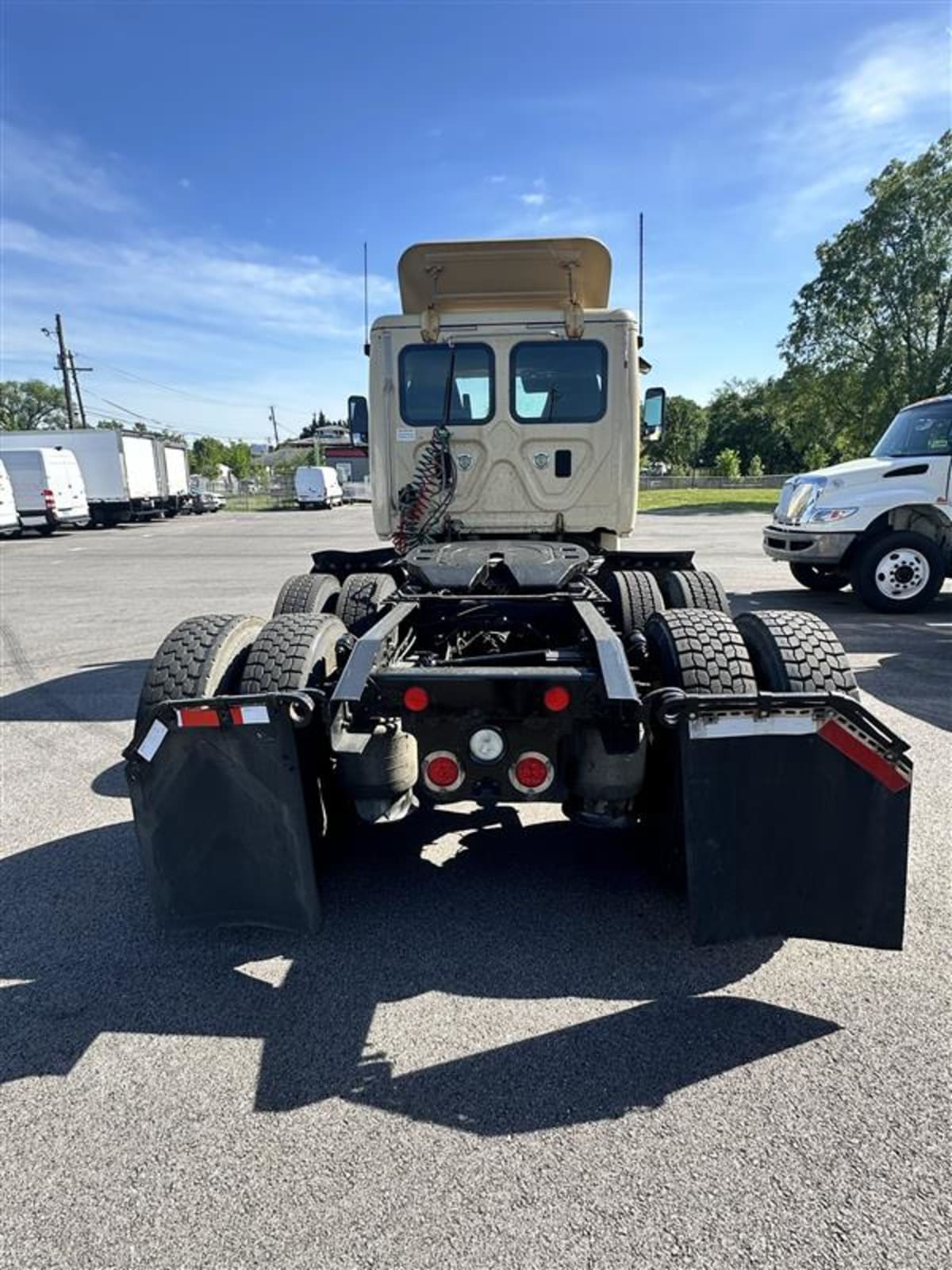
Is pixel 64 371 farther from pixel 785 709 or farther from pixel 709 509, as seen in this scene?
pixel 785 709

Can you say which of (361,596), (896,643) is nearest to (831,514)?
(896,643)

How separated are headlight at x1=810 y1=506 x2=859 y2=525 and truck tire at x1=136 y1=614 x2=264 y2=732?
8271mm

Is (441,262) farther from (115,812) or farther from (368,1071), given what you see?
(368,1071)

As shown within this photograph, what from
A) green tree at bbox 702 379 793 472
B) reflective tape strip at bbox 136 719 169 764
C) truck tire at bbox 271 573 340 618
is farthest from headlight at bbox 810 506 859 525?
green tree at bbox 702 379 793 472

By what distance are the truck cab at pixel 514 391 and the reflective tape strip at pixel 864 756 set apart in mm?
3408

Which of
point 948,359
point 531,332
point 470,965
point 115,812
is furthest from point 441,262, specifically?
point 948,359

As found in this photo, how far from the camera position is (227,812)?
254 centimetres

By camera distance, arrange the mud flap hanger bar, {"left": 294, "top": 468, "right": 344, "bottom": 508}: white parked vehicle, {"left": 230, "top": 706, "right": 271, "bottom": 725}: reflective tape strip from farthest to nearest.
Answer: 1. {"left": 294, "top": 468, "right": 344, "bottom": 508}: white parked vehicle
2. {"left": 230, "top": 706, "right": 271, "bottom": 725}: reflective tape strip
3. the mud flap hanger bar

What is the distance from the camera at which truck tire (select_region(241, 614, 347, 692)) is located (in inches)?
113

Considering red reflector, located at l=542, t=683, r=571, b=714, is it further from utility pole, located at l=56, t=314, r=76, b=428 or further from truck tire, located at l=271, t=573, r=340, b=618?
utility pole, located at l=56, t=314, r=76, b=428

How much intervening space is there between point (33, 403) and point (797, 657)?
11393cm

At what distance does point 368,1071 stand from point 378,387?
4504mm

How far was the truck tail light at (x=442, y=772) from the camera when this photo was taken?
2.63m

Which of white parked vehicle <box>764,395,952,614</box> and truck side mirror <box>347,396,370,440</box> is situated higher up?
truck side mirror <box>347,396,370,440</box>
